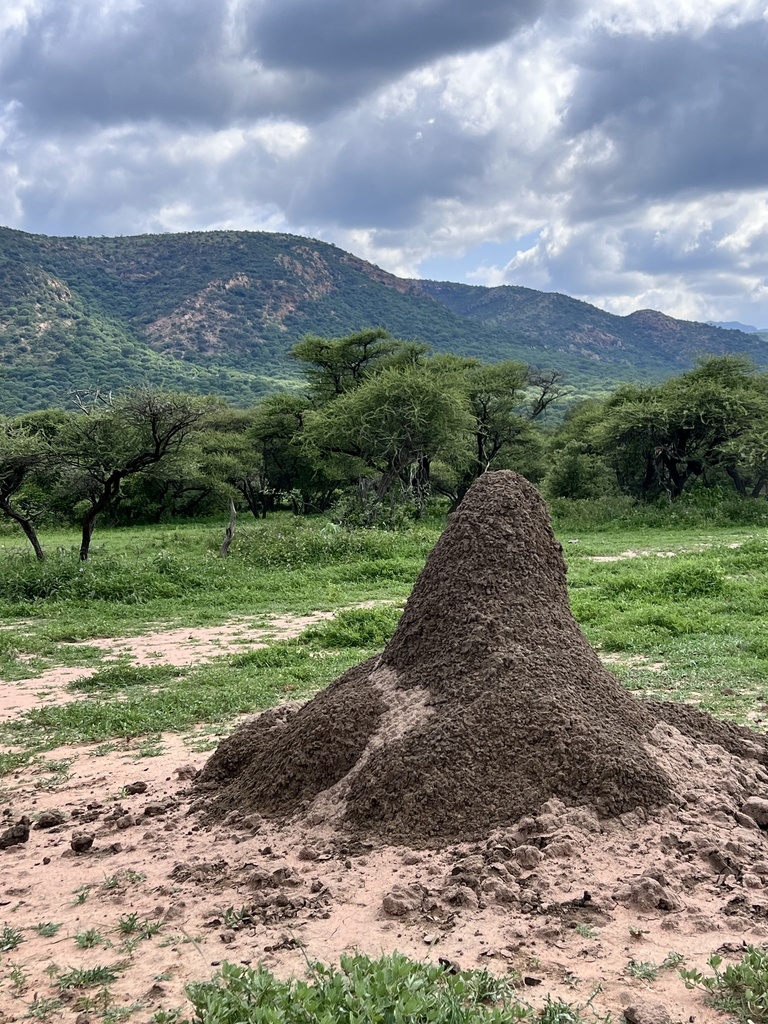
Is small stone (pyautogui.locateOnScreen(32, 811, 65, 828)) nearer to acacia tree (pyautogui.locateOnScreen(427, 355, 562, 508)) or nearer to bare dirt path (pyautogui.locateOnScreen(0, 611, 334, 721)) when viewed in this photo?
bare dirt path (pyautogui.locateOnScreen(0, 611, 334, 721))

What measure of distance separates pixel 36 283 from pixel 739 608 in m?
→ 101

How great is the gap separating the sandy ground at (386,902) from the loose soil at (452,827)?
1cm

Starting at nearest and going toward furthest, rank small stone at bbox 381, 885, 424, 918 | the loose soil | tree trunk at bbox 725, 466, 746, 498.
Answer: the loose soil, small stone at bbox 381, 885, 424, 918, tree trunk at bbox 725, 466, 746, 498

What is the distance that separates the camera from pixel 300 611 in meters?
12.0

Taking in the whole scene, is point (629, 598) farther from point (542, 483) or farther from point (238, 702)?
point (542, 483)

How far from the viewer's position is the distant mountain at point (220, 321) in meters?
80.3

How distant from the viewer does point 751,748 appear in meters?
4.52

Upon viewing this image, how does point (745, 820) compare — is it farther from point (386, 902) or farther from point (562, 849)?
point (386, 902)

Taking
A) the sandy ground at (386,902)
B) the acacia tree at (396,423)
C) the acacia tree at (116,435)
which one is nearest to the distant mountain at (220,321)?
the acacia tree at (396,423)

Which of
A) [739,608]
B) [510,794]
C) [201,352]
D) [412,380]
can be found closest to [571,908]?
[510,794]

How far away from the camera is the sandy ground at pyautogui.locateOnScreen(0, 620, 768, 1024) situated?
2.84 meters

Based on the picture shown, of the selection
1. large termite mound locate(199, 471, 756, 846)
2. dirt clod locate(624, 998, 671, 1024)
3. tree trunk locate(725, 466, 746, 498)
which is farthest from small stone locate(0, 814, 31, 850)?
tree trunk locate(725, 466, 746, 498)

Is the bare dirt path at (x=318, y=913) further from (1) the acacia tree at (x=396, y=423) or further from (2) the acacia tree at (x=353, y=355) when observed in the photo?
(2) the acacia tree at (x=353, y=355)

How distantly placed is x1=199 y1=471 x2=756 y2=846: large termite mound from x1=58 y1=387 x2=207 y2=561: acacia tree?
12252 millimetres
